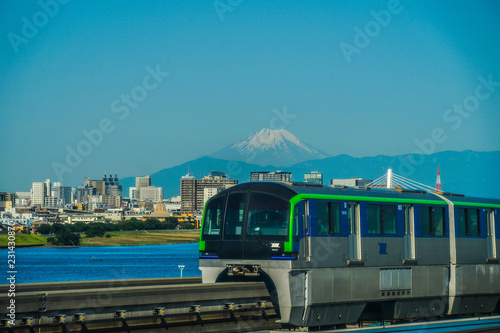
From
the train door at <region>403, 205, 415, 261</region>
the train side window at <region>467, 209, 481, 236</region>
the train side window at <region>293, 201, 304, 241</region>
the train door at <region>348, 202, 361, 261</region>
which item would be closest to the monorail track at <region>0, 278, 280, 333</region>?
the train side window at <region>293, 201, 304, 241</region>

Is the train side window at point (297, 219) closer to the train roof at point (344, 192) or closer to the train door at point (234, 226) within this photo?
the train roof at point (344, 192)

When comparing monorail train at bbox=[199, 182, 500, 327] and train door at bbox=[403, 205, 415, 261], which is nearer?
monorail train at bbox=[199, 182, 500, 327]

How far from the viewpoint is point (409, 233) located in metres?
22.1

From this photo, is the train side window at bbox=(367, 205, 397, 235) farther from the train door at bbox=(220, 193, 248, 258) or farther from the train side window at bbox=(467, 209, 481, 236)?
the train side window at bbox=(467, 209, 481, 236)

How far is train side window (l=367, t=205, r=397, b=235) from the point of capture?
820 inches

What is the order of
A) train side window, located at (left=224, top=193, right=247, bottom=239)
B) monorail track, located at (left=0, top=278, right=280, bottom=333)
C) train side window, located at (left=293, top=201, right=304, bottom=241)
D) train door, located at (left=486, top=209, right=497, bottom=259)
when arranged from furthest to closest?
train door, located at (left=486, top=209, right=497, bottom=259)
train side window, located at (left=224, top=193, right=247, bottom=239)
train side window, located at (left=293, top=201, right=304, bottom=241)
monorail track, located at (left=0, top=278, right=280, bottom=333)

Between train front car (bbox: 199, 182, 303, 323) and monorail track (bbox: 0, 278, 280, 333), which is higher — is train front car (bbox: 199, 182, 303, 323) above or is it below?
above

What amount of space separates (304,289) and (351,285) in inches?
80.4

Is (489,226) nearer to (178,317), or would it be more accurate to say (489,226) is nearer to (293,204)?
(293,204)

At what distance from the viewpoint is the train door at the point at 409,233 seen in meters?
22.0

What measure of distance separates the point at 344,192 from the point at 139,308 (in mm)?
7245

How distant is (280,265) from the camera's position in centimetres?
1827

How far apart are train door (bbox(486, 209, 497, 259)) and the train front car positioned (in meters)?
9.73

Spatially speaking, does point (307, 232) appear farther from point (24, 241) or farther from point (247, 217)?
point (24, 241)
